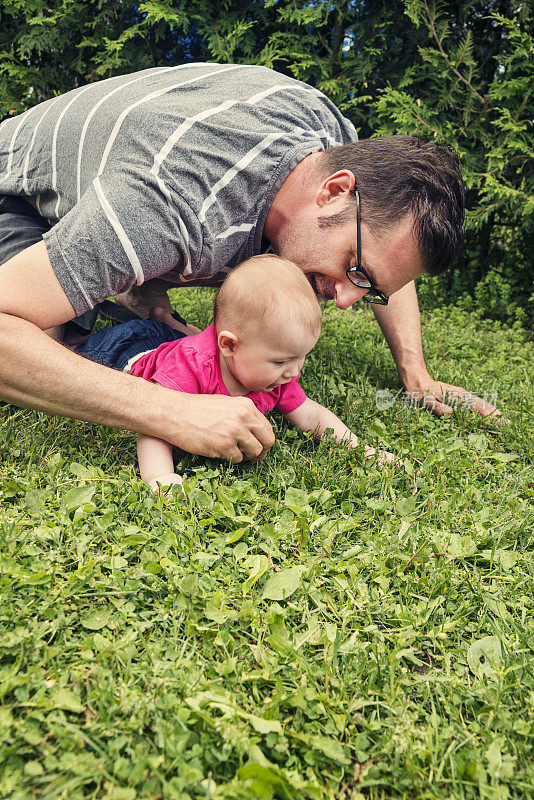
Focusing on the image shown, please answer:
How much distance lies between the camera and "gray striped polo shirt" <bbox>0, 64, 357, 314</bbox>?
72.2 inches

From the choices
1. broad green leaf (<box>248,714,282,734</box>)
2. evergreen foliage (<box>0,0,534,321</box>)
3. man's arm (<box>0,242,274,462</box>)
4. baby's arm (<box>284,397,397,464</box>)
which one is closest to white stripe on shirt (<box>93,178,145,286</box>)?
man's arm (<box>0,242,274,462</box>)

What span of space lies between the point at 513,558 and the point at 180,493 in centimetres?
109

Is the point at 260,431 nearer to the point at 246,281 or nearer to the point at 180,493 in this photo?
the point at 180,493

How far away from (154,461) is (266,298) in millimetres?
694

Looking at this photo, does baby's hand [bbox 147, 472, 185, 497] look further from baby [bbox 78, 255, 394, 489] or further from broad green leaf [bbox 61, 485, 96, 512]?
broad green leaf [bbox 61, 485, 96, 512]

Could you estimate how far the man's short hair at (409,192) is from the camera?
220 cm

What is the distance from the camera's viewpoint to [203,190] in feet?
6.59

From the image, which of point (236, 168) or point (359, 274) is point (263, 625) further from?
point (236, 168)

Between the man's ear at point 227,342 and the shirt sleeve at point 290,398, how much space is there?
1.23 feet

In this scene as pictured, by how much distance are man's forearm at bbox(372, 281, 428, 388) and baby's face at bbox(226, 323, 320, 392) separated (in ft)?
3.67

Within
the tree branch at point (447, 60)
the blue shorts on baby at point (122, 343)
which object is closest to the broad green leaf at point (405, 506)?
the blue shorts on baby at point (122, 343)

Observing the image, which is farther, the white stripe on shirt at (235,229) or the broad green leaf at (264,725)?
the white stripe on shirt at (235,229)

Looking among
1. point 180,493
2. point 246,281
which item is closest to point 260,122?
point 246,281

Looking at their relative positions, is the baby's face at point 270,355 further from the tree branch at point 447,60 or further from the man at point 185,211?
the tree branch at point 447,60
